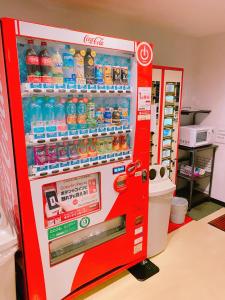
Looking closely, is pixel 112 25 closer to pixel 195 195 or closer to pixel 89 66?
pixel 89 66

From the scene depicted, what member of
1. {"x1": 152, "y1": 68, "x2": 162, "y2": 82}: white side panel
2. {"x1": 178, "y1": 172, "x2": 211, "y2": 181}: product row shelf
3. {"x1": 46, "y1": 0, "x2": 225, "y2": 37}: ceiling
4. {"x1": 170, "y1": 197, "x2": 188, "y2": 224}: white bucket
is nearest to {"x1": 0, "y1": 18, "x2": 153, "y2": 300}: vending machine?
{"x1": 46, "y1": 0, "x2": 225, "y2": 37}: ceiling

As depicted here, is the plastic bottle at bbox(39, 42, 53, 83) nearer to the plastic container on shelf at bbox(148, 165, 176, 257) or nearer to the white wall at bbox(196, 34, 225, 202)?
the plastic container on shelf at bbox(148, 165, 176, 257)

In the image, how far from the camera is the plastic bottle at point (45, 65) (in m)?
1.47

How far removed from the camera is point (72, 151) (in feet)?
5.67

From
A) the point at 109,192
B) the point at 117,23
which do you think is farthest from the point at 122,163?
the point at 117,23

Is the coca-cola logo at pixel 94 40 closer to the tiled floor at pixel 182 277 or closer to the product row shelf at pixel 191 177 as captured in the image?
the tiled floor at pixel 182 277

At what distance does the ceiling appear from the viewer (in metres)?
2.11

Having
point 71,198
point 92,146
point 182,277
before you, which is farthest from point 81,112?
point 182,277

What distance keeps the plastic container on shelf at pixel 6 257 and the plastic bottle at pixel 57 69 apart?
38.9 inches

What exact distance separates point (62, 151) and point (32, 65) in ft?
2.01

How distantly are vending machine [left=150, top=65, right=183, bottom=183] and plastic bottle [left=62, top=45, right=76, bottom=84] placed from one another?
1325 mm

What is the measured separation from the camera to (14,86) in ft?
4.29

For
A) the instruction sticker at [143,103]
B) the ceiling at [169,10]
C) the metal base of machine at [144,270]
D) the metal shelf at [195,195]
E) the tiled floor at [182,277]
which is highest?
the ceiling at [169,10]

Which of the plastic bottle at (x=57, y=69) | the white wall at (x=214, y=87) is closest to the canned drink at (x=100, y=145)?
the plastic bottle at (x=57, y=69)
